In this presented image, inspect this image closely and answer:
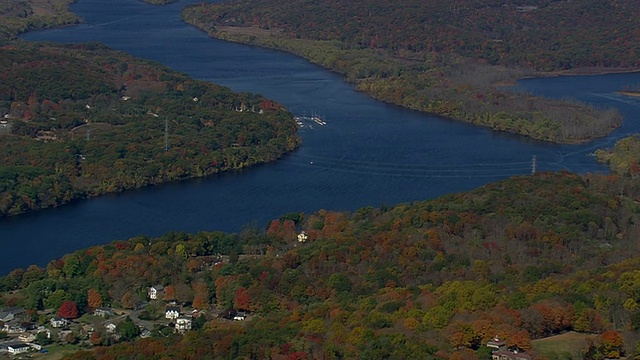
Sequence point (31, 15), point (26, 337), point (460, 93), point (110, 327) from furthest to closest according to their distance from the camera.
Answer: point (31, 15)
point (460, 93)
point (110, 327)
point (26, 337)

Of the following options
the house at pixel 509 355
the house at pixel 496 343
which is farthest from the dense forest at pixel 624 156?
the house at pixel 509 355

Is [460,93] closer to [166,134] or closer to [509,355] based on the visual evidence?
[166,134]

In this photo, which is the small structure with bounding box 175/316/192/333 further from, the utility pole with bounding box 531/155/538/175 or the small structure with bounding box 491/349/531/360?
the utility pole with bounding box 531/155/538/175

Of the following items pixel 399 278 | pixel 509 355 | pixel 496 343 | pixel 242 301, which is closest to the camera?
pixel 509 355

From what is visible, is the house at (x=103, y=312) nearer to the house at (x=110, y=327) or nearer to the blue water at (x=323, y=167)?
the house at (x=110, y=327)

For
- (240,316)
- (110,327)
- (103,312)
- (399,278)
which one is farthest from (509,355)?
(103,312)

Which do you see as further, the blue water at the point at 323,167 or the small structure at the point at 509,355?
the blue water at the point at 323,167

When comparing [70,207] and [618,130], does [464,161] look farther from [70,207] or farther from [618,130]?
[70,207]
